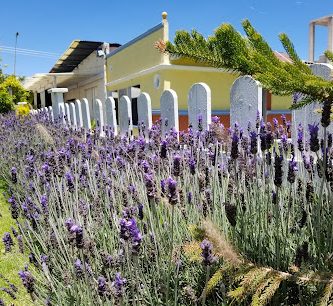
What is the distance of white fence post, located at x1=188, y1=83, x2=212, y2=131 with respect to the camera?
420cm

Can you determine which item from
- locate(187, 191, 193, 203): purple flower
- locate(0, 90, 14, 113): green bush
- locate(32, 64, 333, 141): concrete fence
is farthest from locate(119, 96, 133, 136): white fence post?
locate(0, 90, 14, 113): green bush

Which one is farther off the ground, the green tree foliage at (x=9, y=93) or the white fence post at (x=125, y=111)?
the green tree foliage at (x=9, y=93)

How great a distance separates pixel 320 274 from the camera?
4.27 feet

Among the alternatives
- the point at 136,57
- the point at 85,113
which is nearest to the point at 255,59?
the point at 85,113

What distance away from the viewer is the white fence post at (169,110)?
4852mm

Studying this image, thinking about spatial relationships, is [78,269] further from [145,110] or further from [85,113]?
[85,113]

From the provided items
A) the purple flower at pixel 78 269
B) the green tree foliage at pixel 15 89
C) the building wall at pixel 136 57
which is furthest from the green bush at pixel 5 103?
the purple flower at pixel 78 269

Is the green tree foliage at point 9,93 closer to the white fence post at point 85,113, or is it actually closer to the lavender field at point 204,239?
the white fence post at point 85,113

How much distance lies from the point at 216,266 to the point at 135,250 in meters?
0.62

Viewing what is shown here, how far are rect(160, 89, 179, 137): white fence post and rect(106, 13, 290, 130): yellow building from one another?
4823 mm

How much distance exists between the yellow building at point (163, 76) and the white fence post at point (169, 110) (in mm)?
4823

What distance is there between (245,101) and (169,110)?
163cm

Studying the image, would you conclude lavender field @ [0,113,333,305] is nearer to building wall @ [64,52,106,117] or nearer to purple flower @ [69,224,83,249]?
purple flower @ [69,224,83,249]

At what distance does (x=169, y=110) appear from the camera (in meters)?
4.99
